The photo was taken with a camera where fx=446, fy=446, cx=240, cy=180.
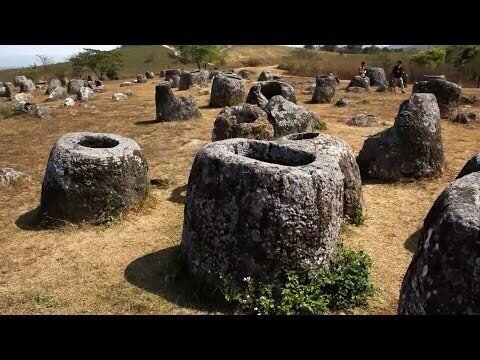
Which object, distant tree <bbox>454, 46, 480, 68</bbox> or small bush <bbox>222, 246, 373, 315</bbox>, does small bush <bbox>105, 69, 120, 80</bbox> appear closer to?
distant tree <bbox>454, 46, 480, 68</bbox>

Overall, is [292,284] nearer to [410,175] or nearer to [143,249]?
[143,249]

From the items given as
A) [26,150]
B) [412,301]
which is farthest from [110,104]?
[412,301]

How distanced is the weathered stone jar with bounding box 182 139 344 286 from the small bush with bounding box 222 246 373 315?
0.50ft

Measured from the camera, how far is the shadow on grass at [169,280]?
6.55 metres

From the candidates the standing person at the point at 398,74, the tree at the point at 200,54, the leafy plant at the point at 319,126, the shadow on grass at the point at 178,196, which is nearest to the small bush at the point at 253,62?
the tree at the point at 200,54

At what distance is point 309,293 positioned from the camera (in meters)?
6.31

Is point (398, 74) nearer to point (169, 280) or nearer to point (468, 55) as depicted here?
point (468, 55)

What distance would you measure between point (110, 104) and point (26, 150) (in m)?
10.9

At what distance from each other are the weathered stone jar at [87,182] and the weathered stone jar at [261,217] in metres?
3.17

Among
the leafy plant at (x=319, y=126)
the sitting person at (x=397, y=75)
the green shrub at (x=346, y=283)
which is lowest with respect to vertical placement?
the green shrub at (x=346, y=283)

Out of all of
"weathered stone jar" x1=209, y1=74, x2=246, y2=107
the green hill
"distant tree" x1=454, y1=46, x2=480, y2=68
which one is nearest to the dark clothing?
"weathered stone jar" x1=209, y1=74, x2=246, y2=107

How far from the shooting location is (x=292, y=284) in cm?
622

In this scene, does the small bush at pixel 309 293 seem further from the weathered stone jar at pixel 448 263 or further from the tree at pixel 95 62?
the tree at pixel 95 62

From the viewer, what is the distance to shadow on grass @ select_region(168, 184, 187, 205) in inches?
422
